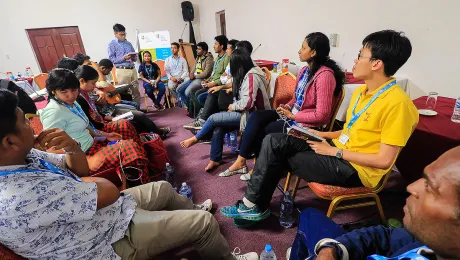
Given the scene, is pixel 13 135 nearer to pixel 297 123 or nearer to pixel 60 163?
pixel 60 163

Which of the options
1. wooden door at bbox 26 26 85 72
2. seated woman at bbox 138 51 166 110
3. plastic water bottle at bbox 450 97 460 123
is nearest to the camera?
plastic water bottle at bbox 450 97 460 123

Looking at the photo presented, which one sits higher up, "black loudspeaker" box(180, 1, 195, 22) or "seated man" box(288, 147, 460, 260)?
"black loudspeaker" box(180, 1, 195, 22)

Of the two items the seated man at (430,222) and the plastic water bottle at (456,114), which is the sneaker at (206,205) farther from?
the plastic water bottle at (456,114)

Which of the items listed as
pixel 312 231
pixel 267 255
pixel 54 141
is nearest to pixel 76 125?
pixel 54 141

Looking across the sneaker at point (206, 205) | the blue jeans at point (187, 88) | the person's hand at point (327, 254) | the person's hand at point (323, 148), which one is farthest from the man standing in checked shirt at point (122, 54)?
the person's hand at point (327, 254)

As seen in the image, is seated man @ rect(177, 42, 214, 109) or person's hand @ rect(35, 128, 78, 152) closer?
person's hand @ rect(35, 128, 78, 152)

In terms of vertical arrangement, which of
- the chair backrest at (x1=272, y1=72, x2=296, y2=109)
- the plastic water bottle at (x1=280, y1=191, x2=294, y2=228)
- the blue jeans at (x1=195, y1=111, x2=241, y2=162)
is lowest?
the plastic water bottle at (x1=280, y1=191, x2=294, y2=228)

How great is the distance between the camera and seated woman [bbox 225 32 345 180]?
5.30 ft

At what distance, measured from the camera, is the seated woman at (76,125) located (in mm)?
1602

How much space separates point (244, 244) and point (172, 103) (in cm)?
355

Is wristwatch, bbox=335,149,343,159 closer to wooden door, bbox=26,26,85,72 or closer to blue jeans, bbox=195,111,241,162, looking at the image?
blue jeans, bbox=195,111,241,162

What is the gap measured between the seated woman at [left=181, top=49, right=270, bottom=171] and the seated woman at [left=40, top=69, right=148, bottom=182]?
74 centimetres

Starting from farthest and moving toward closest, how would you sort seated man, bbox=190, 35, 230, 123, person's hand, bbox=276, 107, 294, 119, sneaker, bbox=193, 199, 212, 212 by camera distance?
seated man, bbox=190, 35, 230, 123, person's hand, bbox=276, 107, 294, 119, sneaker, bbox=193, 199, 212, 212

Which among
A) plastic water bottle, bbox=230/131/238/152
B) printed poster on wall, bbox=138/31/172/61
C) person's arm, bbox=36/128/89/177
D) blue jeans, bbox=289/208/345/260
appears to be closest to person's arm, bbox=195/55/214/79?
plastic water bottle, bbox=230/131/238/152
